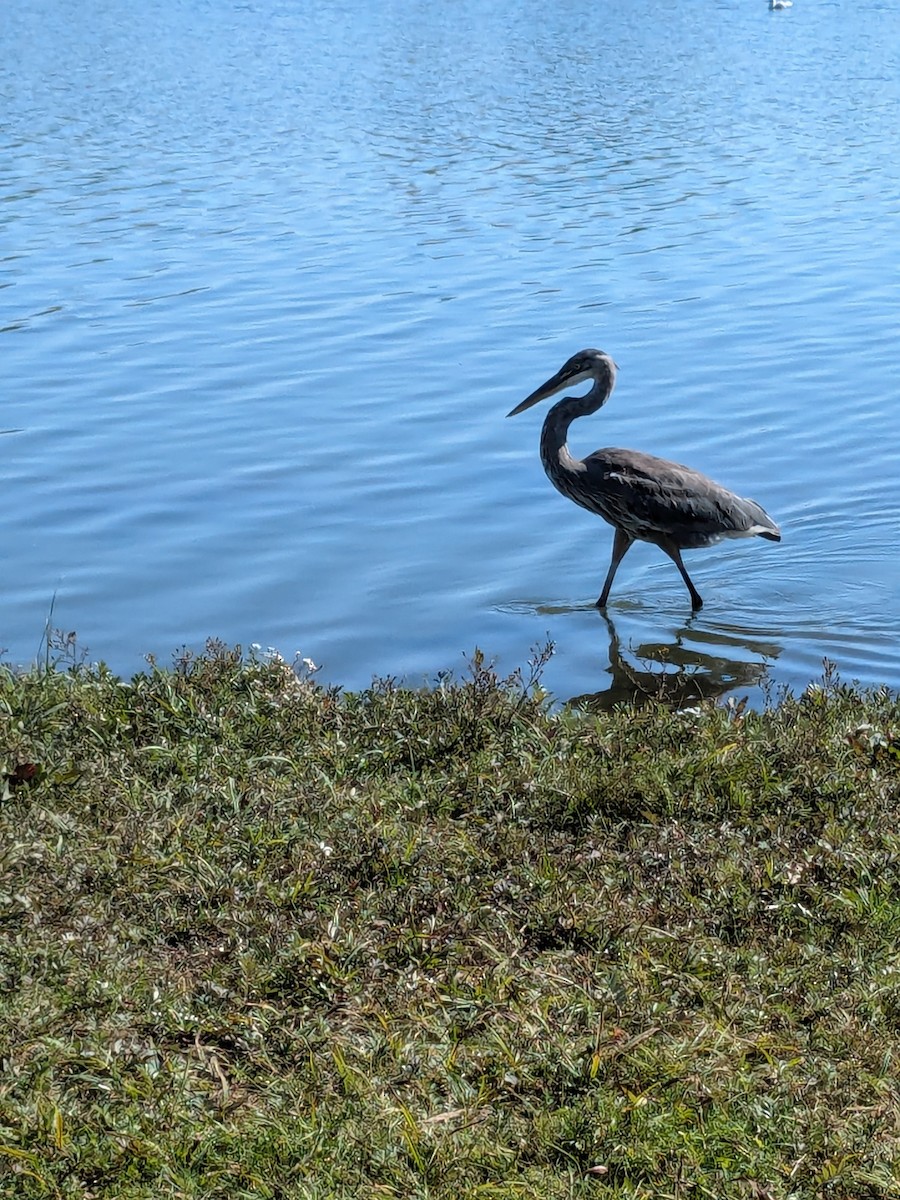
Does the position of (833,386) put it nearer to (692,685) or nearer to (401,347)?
(401,347)

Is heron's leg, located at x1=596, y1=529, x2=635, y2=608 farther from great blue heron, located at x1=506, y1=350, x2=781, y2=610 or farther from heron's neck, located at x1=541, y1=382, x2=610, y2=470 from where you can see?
heron's neck, located at x1=541, y1=382, x2=610, y2=470

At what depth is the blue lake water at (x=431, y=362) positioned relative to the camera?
29.4ft

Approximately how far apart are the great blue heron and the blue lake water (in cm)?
41

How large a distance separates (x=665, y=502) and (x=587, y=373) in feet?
4.11

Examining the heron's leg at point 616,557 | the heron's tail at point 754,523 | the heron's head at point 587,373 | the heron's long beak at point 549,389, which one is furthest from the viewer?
the heron's long beak at point 549,389

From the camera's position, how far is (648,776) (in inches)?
213

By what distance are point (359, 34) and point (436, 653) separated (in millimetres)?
34307

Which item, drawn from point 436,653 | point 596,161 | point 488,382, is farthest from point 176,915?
point 596,161

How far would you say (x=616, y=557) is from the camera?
366 inches

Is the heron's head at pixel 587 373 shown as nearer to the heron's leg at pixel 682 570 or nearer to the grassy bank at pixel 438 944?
the heron's leg at pixel 682 570

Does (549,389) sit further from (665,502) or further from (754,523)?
(754,523)

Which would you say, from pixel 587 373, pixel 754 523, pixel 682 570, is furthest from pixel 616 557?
pixel 587 373

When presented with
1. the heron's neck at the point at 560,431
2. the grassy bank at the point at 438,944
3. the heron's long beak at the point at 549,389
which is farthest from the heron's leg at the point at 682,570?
the grassy bank at the point at 438,944

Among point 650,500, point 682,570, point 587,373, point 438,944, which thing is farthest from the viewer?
point 587,373
